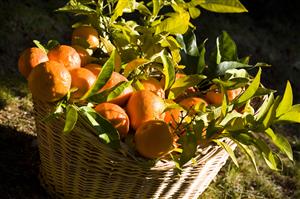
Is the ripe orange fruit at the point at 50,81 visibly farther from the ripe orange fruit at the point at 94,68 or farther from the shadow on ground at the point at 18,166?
the shadow on ground at the point at 18,166

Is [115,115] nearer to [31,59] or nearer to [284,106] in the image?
[31,59]

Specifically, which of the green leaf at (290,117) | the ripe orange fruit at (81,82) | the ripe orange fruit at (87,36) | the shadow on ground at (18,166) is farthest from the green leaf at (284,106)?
the shadow on ground at (18,166)

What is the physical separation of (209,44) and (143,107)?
1.88m

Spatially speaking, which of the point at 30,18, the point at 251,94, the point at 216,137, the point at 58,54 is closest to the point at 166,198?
the point at 216,137

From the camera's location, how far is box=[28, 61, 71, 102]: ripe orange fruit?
4.58 ft

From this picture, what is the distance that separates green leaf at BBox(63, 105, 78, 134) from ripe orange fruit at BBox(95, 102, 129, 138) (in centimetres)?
11

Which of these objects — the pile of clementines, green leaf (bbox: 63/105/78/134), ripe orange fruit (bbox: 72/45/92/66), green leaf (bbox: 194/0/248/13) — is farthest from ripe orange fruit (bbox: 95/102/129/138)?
green leaf (bbox: 194/0/248/13)

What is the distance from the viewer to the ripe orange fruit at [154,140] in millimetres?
A: 1377

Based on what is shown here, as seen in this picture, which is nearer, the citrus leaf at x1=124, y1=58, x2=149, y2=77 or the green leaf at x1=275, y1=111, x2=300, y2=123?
the green leaf at x1=275, y1=111, x2=300, y2=123

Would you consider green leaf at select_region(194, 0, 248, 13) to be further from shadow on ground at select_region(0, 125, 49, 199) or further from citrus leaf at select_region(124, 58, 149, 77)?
shadow on ground at select_region(0, 125, 49, 199)

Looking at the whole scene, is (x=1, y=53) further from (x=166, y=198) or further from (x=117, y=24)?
(x=166, y=198)

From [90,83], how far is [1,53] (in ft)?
3.90

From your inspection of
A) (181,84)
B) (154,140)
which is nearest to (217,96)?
(181,84)

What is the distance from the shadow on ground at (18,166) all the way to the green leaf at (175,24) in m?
0.71
